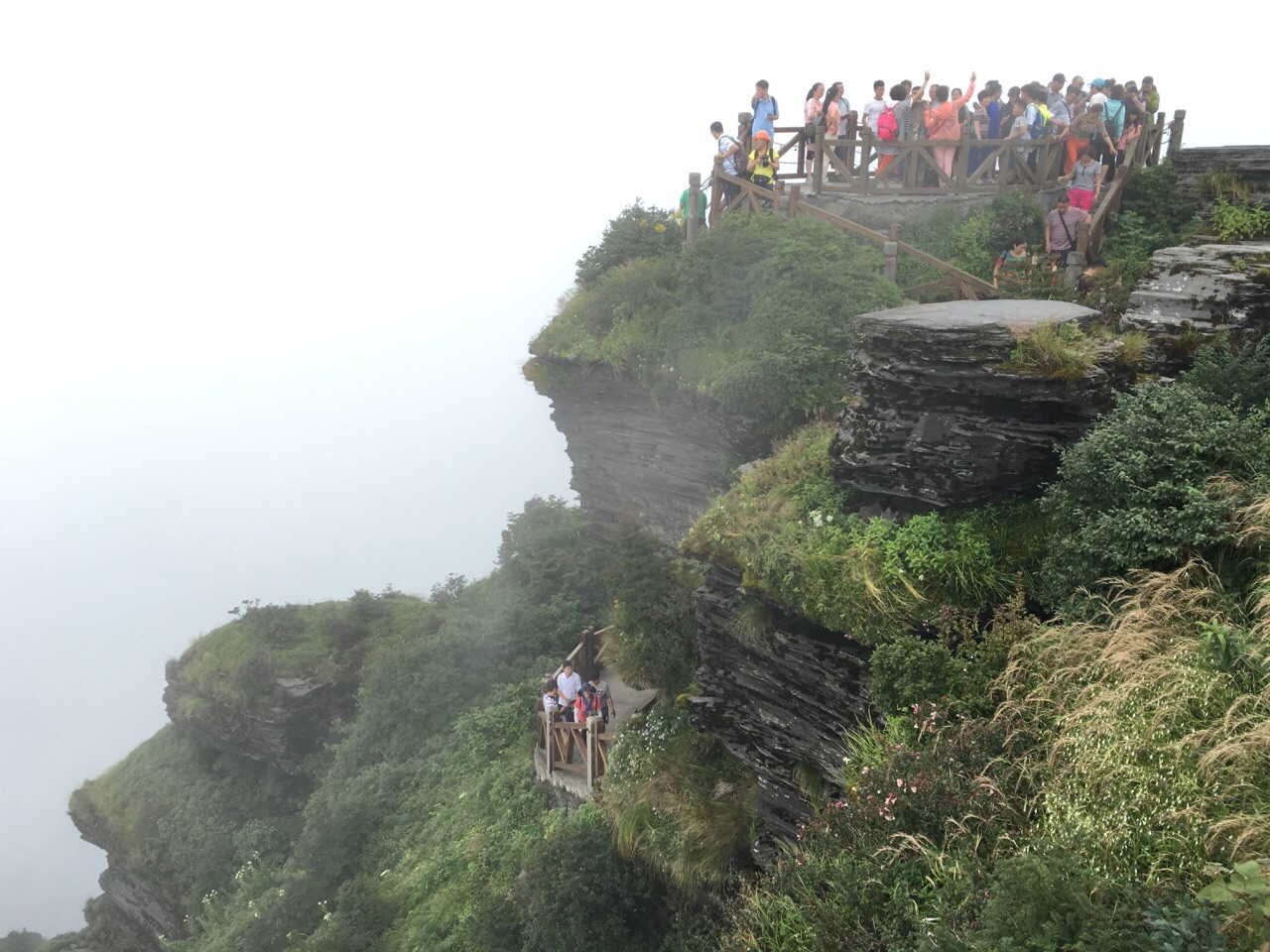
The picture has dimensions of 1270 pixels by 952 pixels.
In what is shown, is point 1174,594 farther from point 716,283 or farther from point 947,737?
point 716,283

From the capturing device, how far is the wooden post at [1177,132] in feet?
50.5

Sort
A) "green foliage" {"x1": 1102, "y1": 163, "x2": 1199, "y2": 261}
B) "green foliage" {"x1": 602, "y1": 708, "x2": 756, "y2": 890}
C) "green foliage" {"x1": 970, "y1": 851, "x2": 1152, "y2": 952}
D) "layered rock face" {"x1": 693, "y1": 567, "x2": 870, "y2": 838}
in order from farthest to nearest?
1. "green foliage" {"x1": 1102, "y1": 163, "x2": 1199, "y2": 261}
2. "green foliage" {"x1": 602, "y1": 708, "x2": 756, "y2": 890}
3. "layered rock face" {"x1": 693, "y1": 567, "x2": 870, "y2": 838}
4. "green foliage" {"x1": 970, "y1": 851, "x2": 1152, "y2": 952}

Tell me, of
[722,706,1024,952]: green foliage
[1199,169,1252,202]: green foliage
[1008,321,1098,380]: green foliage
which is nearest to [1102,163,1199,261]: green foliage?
[1199,169,1252,202]: green foliage

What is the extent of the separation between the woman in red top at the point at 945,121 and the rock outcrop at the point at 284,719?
2056cm

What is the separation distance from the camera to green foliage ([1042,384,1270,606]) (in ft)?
21.0

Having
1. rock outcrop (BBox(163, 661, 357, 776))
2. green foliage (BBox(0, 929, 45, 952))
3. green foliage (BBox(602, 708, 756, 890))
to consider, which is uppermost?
green foliage (BBox(602, 708, 756, 890))

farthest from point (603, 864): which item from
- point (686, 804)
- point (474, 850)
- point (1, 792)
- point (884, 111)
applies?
point (1, 792)

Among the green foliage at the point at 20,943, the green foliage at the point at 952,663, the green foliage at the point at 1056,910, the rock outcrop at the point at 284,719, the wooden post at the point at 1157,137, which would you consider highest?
the wooden post at the point at 1157,137

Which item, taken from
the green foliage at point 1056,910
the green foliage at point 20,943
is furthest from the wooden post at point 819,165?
the green foliage at point 20,943

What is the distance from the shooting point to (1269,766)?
4.64m

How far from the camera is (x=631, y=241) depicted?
771 inches

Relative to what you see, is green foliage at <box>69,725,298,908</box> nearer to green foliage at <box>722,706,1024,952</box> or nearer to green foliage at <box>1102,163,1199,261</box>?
green foliage at <box>722,706,1024,952</box>

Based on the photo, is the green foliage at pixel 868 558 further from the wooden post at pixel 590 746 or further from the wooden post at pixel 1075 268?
the wooden post at pixel 1075 268

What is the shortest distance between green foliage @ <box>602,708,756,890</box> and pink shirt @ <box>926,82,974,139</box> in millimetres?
13011
